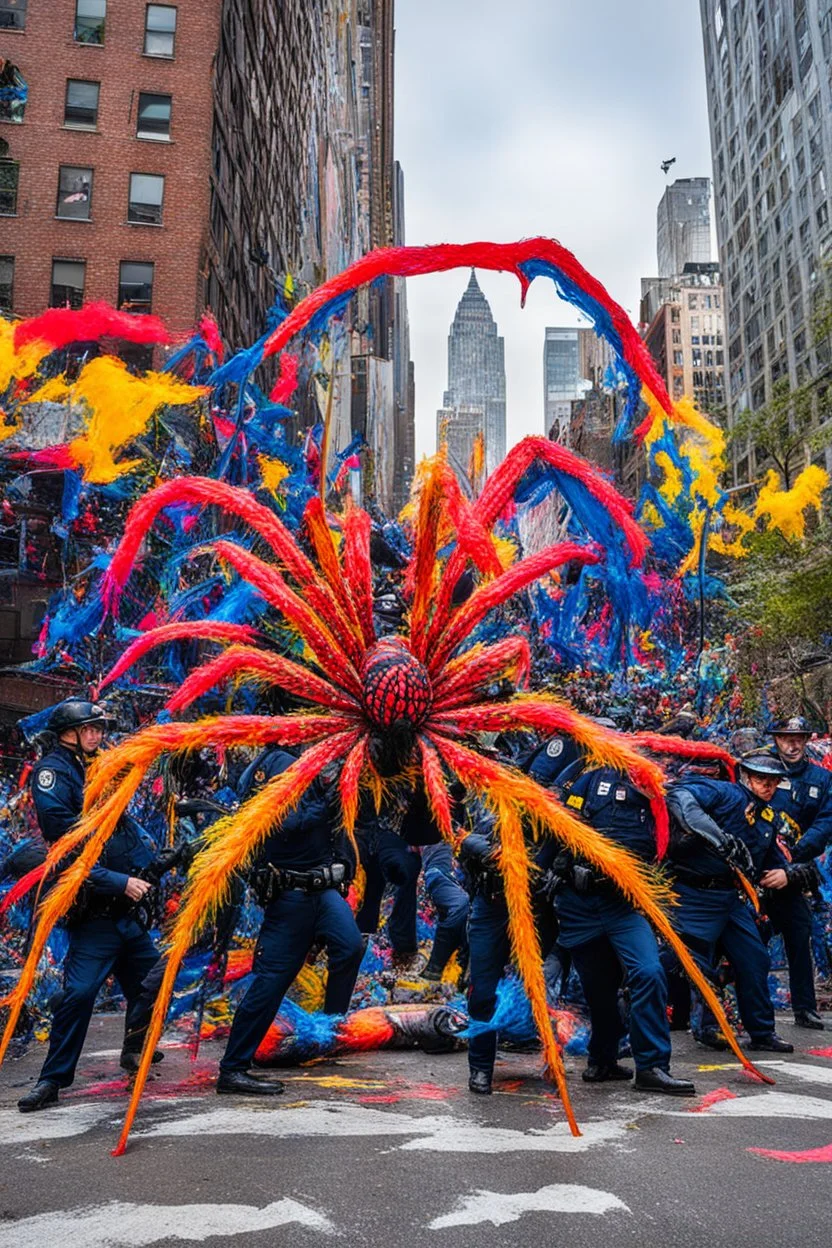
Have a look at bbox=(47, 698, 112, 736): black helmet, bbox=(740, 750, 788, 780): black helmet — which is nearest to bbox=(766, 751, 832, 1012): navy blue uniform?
bbox=(740, 750, 788, 780): black helmet

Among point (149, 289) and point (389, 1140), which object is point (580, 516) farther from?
point (149, 289)

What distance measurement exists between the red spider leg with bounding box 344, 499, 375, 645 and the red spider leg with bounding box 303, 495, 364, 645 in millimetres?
37

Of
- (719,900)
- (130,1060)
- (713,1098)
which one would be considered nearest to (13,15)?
(130,1060)

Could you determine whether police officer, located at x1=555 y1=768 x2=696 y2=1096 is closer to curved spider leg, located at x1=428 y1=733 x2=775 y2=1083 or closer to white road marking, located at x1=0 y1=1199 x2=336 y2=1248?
curved spider leg, located at x1=428 y1=733 x2=775 y2=1083

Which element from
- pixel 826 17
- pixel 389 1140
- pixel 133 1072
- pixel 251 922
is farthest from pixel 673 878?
pixel 826 17

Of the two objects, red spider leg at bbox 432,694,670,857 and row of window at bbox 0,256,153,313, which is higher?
row of window at bbox 0,256,153,313

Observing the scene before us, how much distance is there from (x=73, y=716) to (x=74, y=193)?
27.0m

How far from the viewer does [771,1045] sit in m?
6.17

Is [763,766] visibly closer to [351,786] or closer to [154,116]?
[351,786]

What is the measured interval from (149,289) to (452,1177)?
90.1ft

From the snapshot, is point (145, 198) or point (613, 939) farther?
point (145, 198)

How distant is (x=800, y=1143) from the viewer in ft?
13.3

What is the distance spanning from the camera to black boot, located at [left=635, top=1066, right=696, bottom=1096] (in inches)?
193

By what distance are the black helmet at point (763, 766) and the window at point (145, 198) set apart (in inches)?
1023
